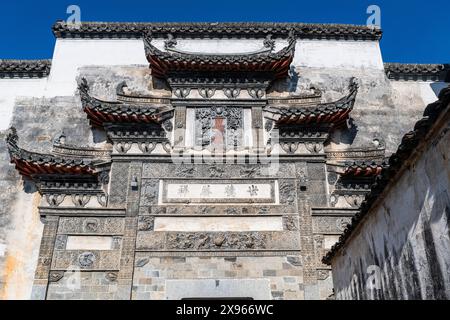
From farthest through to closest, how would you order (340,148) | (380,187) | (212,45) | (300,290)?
(212,45) < (340,148) < (300,290) < (380,187)

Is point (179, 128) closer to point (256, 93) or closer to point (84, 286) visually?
point (256, 93)

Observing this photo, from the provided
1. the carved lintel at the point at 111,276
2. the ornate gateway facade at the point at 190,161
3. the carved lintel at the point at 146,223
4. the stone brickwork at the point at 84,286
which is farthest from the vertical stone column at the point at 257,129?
the stone brickwork at the point at 84,286

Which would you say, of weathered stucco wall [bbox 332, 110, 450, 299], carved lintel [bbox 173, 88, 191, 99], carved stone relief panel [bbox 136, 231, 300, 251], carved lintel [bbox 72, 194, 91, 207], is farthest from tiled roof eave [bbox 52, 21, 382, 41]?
weathered stucco wall [bbox 332, 110, 450, 299]

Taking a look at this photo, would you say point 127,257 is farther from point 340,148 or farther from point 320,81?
point 320,81

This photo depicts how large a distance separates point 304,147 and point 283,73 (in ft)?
9.32

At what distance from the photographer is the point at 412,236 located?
444 centimetres

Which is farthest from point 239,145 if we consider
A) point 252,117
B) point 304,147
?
point 304,147

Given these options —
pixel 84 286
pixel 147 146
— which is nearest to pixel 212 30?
pixel 147 146

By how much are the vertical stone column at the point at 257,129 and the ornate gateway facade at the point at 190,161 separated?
0.06 meters

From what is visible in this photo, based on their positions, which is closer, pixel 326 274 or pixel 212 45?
pixel 326 274

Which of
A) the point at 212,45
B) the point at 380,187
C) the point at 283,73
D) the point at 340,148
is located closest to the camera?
the point at 380,187

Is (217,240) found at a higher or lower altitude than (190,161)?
lower

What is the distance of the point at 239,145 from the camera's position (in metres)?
11.9

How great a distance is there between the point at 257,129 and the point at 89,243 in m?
5.55
